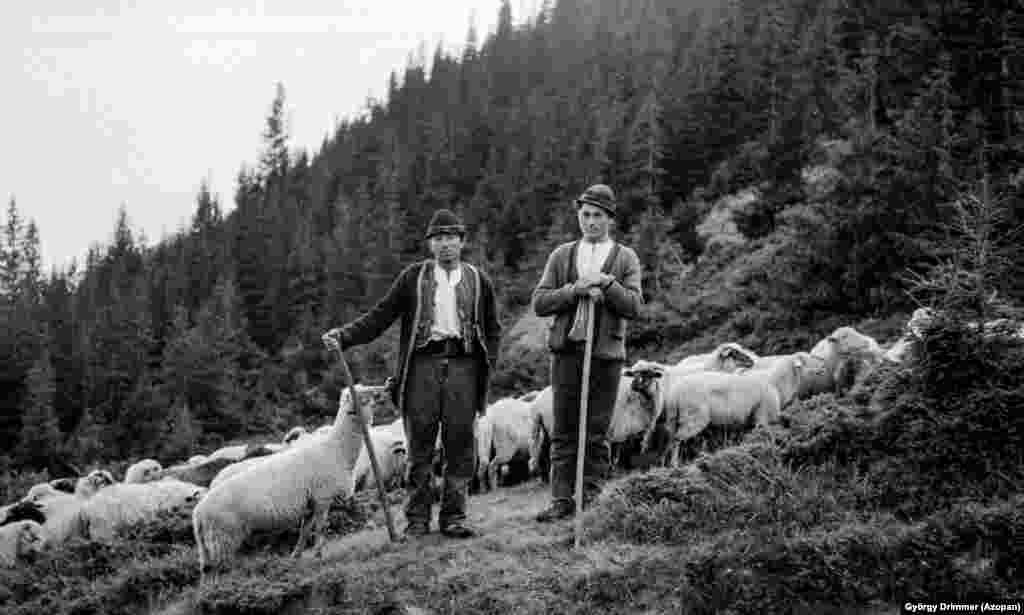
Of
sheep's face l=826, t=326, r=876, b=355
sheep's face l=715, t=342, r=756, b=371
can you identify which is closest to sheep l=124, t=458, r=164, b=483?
sheep's face l=715, t=342, r=756, b=371

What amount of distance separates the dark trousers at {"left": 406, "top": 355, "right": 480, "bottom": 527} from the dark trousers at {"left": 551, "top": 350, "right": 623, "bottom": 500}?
0.76 m

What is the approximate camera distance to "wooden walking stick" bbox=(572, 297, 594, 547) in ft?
17.9

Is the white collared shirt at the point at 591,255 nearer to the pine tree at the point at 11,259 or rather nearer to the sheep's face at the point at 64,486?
the sheep's face at the point at 64,486

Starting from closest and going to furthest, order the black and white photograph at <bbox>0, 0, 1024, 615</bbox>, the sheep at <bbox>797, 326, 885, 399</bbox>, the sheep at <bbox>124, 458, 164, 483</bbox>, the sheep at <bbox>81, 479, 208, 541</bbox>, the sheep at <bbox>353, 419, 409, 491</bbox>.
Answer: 1. the black and white photograph at <bbox>0, 0, 1024, 615</bbox>
2. the sheep at <bbox>81, 479, 208, 541</bbox>
3. the sheep at <bbox>353, 419, 409, 491</bbox>
4. the sheep at <bbox>797, 326, 885, 399</bbox>
5. the sheep at <bbox>124, 458, 164, 483</bbox>

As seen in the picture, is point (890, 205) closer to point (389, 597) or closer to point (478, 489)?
point (478, 489)

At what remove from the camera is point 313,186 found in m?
83.8

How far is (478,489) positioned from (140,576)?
451 centimetres

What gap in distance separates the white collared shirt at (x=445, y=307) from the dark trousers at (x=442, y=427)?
22 centimetres

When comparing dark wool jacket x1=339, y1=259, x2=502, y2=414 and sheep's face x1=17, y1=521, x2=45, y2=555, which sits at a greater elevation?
dark wool jacket x1=339, y1=259, x2=502, y2=414

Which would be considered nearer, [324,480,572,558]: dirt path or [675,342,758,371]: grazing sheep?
[324,480,572,558]: dirt path

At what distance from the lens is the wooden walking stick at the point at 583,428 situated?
5461mm

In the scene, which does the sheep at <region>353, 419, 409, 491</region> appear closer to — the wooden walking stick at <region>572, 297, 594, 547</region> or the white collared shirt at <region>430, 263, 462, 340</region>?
the white collared shirt at <region>430, 263, 462, 340</region>

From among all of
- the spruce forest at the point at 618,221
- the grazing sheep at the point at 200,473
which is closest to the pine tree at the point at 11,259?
the spruce forest at the point at 618,221

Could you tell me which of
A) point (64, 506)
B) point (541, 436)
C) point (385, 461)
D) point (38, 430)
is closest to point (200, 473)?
point (64, 506)
